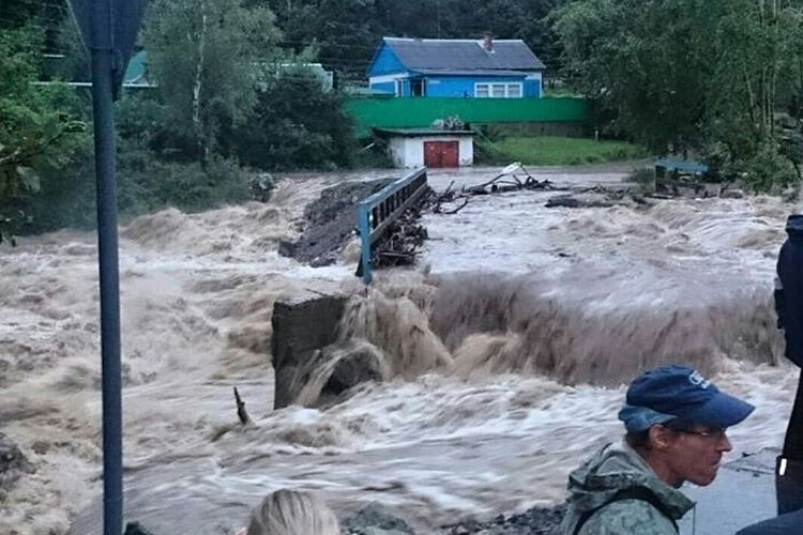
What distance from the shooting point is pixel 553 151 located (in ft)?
170

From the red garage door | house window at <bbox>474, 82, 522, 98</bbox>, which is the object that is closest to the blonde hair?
the red garage door

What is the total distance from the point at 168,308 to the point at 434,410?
8.72m

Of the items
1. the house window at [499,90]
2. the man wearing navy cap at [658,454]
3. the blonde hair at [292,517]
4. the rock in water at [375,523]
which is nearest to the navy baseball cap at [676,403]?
the man wearing navy cap at [658,454]

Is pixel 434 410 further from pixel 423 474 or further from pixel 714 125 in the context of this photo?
pixel 714 125

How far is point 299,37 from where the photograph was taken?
2648 inches

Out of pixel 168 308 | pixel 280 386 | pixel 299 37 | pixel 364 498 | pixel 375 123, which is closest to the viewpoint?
pixel 364 498

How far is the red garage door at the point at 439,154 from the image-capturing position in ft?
161

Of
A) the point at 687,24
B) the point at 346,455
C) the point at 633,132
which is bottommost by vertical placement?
the point at 346,455

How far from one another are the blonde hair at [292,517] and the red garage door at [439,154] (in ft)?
153

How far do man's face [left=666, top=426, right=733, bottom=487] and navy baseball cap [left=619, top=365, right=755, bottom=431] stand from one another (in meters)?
0.03

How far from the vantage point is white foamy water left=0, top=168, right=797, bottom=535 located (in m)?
9.69

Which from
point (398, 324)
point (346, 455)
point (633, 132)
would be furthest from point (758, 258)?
point (633, 132)

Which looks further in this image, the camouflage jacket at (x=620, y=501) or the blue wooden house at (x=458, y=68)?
the blue wooden house at (x=458, y=68)

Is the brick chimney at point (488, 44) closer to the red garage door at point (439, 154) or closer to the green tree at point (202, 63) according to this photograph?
the red garage door at point (439, 154)
